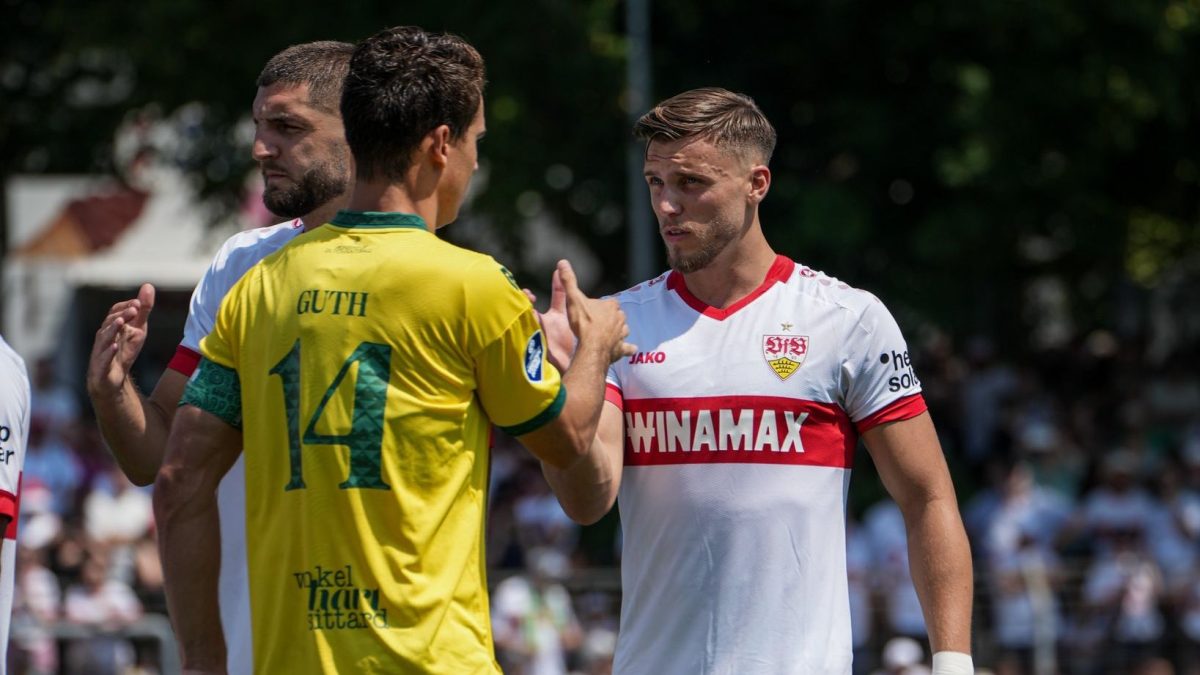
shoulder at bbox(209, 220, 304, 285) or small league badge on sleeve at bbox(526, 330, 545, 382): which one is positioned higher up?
shoulder at bbox(209, 220, 304, 285)

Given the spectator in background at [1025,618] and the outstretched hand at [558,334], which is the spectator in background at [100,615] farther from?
the outstretched hand at [558,334]

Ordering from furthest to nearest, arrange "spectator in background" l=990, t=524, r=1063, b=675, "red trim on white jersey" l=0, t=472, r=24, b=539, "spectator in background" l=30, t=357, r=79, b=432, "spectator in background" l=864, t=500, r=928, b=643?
1. "spectator in background" l=30, t=357, r=79, b=432
2. "spectator in background" l=990, t=524, r=1063, b=675
3. "spectator in background" l=864, t=500, r=928, b=643
4. "red trim on white jersey" l=0, t=472, r=24, b=539

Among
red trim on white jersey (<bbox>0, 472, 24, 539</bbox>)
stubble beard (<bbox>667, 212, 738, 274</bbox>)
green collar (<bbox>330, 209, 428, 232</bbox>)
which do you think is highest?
stubble beard (<bbox>667, 212, 738, 274</bbox>)

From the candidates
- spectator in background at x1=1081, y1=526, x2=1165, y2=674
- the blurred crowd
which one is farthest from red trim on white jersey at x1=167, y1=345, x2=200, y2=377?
spectator in background at x1=1081, y1=526, x2=1165, y2=674

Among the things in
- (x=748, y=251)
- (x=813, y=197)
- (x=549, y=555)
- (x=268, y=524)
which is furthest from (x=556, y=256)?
(x=268, y=524)

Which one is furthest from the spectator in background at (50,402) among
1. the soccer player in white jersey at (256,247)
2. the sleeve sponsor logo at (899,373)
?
the sleeve sponsor logo at (899,373)

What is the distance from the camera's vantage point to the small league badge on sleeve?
12.0ft

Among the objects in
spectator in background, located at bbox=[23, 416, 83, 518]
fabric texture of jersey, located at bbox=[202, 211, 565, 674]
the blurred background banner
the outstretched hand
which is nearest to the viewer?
fabric texture of jersey, located at bbox=[202, 211, 565, 674]

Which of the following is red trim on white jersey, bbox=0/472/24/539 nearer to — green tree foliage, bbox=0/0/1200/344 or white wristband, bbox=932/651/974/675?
white wristband, bbox=932/651/974/675

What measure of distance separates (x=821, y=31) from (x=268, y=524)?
1294 cm

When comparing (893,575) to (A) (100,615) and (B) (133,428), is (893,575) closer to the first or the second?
(A) (100,615)

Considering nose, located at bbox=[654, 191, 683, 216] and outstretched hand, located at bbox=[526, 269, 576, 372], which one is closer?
outstretched hand, located at bbox=[526, 269, 576, 372]

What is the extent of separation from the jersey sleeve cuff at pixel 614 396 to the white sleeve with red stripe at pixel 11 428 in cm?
146

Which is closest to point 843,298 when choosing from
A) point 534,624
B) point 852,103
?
point 534,624
